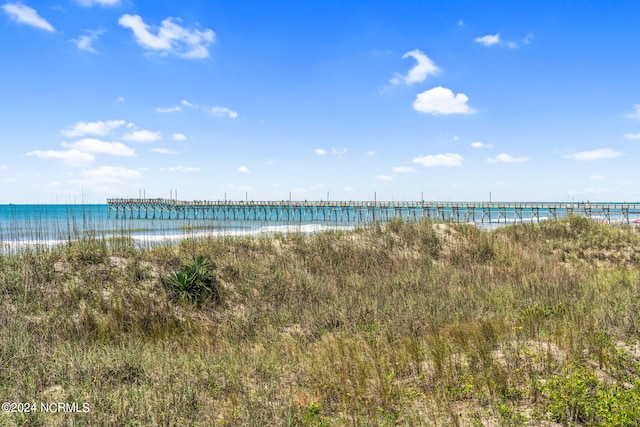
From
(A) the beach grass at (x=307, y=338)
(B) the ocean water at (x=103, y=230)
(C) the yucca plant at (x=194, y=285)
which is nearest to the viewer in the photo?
(A) the beach grass at (x=307, y=338)

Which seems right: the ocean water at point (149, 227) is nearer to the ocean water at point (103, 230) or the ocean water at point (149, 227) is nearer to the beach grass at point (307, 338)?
the ocean water at point (103, 230)

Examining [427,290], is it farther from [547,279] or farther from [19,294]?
[19,294]

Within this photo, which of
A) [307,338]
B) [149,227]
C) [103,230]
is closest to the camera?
[307,338]

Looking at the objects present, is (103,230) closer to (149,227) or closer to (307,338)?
(307,338)

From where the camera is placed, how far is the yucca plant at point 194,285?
9.51m

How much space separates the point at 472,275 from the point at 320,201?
5766 centimetres

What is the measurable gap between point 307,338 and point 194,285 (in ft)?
12.9

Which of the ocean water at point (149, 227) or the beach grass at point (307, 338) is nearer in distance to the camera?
the beach grass at point (307, 338)

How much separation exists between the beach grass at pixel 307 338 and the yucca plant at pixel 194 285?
58mm

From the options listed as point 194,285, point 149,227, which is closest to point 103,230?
point 194,285

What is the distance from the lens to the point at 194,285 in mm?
9766

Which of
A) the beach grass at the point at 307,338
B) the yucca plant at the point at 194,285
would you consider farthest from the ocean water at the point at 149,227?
the yucca plant at the point at 194,285

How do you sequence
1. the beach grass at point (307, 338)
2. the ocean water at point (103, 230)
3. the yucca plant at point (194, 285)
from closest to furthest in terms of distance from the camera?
the beach grass at point (307, 338), the yucca plant at point (194, 285), the ocean water at point (103, 230)

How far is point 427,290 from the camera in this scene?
33.2 feet
